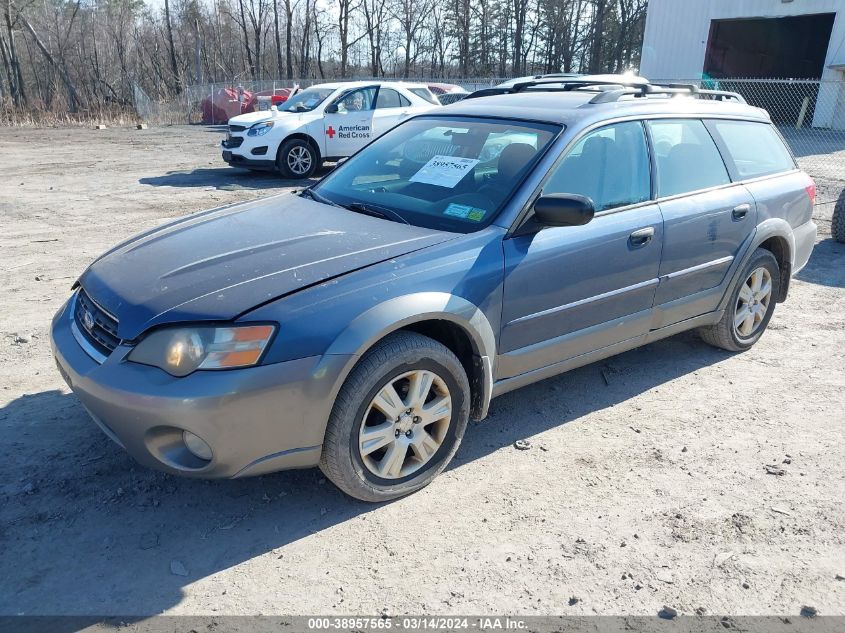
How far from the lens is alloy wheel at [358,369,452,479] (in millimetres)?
2938

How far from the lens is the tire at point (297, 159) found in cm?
1227

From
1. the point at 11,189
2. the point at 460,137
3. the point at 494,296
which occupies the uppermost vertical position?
the point at 460,137

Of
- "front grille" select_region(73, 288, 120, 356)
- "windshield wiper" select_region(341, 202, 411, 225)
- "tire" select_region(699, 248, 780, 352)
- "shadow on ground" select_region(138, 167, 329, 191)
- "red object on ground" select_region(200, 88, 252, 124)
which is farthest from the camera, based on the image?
"red object on ground" select_region(200, 88, 252, 124)

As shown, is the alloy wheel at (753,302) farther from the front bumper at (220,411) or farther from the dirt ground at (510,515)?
the front bumper at (220,411)

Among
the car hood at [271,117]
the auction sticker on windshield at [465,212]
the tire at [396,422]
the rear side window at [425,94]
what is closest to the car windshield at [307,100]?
the car hood at [271,117]

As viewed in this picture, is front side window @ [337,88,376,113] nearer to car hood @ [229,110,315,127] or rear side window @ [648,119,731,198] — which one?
car hood @ [229,110,315,127]

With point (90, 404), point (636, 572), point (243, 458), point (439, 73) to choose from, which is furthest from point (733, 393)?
point (439, 73)

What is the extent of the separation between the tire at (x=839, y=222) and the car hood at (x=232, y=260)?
265 inches

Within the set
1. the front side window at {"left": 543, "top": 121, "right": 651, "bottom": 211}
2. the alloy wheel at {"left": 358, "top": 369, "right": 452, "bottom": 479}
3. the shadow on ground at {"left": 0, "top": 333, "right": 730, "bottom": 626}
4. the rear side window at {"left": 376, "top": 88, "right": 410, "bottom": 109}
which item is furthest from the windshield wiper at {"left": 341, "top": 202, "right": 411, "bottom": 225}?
the rear side window at {"left": 376, "top": 88, "right": 410, "bottom": 109}

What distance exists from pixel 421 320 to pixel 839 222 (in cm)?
710

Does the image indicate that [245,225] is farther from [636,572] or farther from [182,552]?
[636,572]

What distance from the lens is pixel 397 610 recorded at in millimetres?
2496

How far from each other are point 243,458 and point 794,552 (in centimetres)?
230

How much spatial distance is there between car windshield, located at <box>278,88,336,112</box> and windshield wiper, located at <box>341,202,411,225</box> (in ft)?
31.7
